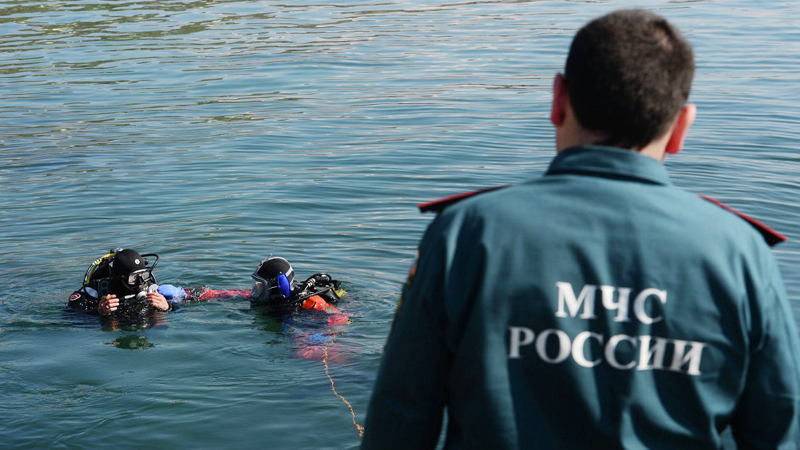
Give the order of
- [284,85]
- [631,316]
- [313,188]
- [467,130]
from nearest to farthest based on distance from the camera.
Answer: [631,316]
[313,188]
[467,130]
[284,85]

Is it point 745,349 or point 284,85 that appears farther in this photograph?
point 284,85

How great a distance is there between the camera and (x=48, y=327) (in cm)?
741

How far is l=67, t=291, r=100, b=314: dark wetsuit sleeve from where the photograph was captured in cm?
756

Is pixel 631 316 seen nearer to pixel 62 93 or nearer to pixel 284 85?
pixel 284 85

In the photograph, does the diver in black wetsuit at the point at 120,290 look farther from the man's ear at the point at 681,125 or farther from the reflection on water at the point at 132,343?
the man's ear at the point at 681,125

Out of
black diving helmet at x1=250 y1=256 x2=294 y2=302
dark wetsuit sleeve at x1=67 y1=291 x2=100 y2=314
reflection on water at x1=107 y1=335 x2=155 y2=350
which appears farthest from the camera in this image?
dark wetsuit sleeve at x1=67 y1=291 x2=100 y2=314

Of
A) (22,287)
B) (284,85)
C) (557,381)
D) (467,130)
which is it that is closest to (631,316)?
(557,381)

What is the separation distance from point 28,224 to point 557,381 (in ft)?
31.2

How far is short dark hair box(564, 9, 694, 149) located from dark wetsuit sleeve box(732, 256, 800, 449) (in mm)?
381

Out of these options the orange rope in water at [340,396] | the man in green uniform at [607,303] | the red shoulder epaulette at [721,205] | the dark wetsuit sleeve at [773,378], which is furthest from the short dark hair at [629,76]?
the orange rope in water at [340,396]

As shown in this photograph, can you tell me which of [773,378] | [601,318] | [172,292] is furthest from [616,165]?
[172,292]

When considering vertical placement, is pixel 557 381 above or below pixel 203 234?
above

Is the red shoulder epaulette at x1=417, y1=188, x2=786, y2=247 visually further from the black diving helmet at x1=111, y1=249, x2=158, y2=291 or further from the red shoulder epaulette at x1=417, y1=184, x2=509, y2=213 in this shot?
the black diving helmet at x1=111, y1=249, x2=158, y2=291

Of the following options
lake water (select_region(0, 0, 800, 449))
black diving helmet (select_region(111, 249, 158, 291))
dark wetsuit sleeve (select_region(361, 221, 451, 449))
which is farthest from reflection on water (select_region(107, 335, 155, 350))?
dark wetsuit sleeve (select_region(361, 221, 451, 449))
